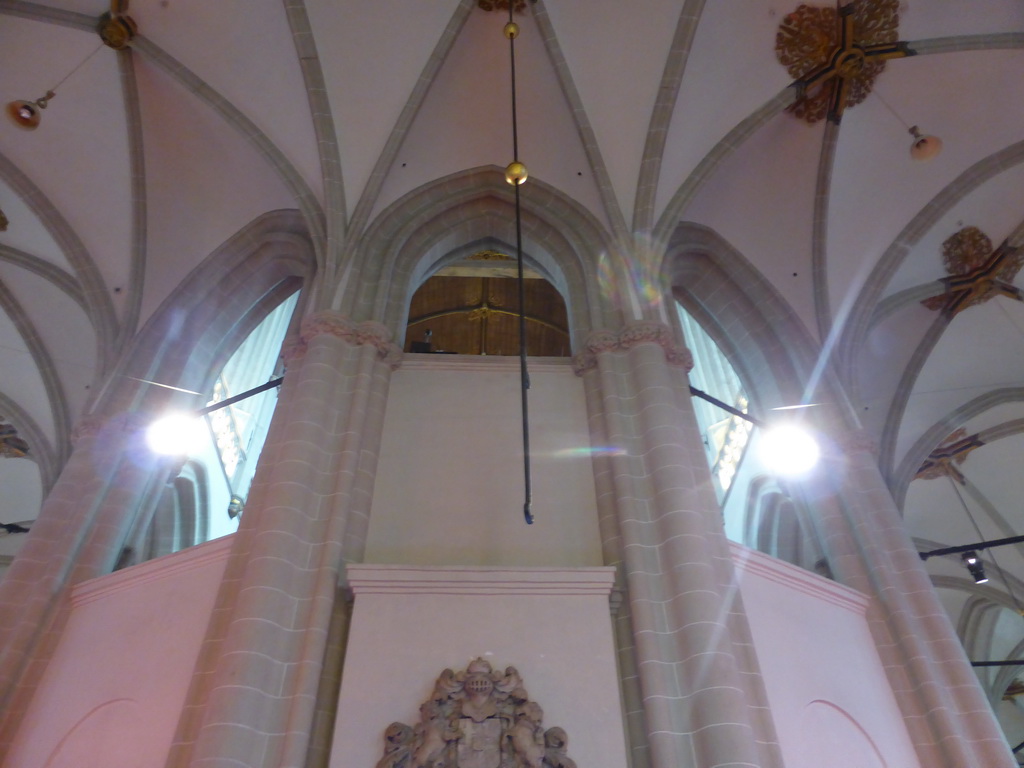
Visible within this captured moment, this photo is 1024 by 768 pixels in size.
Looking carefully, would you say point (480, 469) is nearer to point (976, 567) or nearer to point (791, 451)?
point (791, 451)

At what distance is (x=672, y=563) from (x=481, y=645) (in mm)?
1673

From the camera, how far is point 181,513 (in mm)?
11336

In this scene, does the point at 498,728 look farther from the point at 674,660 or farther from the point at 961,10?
the point at 961,10

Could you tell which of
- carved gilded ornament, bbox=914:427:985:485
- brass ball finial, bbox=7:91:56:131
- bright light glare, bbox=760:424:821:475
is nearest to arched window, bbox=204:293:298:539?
brass ball finial, bbox=7:91:56:131

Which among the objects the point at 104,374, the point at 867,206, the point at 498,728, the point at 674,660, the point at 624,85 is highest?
the point at 624,85

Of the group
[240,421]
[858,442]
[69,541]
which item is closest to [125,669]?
[69,541]

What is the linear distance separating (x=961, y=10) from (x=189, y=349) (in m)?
10.4

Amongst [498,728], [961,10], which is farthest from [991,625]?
[498,728]

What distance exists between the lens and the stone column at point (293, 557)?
5.29 m

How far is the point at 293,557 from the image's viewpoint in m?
6.11

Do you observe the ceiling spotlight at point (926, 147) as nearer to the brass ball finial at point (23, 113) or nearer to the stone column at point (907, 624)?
the stone column at point (907, 624)

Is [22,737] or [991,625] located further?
[991,625]

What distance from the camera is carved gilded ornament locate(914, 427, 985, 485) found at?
45.1 ft

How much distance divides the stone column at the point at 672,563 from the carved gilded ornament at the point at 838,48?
4.25m
